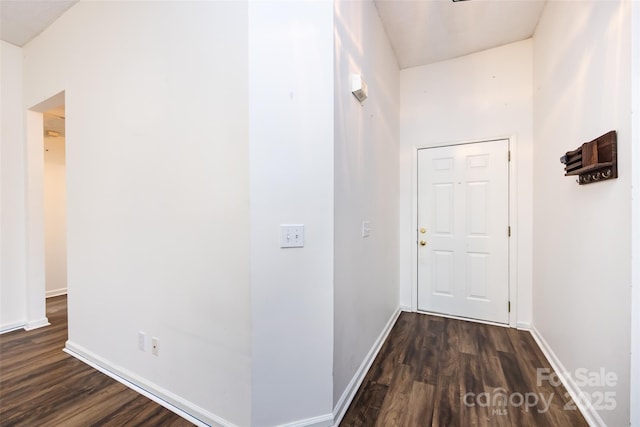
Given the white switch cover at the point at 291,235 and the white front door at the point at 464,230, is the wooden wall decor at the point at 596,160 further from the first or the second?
the white switch cover at the point at 291,235

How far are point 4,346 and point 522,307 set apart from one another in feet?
16.6

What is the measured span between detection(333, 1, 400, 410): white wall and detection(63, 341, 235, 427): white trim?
768 millimetres

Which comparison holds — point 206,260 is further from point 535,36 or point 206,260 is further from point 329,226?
point 535,36

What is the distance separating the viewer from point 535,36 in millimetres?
2576

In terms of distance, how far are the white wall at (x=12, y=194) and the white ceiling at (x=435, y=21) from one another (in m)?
0.33

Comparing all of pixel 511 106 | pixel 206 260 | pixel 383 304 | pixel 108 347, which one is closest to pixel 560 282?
pixel 383 304

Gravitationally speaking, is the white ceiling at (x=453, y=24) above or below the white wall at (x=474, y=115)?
above

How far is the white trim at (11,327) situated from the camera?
106 inches

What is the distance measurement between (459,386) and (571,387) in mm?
696

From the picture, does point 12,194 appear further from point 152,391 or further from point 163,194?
point 152,391

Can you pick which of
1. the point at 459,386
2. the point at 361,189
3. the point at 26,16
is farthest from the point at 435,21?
the point at 26,16

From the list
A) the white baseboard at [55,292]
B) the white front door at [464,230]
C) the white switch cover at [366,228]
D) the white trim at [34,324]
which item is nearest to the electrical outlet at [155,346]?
the white switch cover at [366,228]

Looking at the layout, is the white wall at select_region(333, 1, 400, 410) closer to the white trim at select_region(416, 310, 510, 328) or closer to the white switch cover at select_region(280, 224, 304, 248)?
the white switch cover at select_region(280, 224, 304, 248)

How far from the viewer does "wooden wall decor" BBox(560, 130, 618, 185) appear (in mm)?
1291
